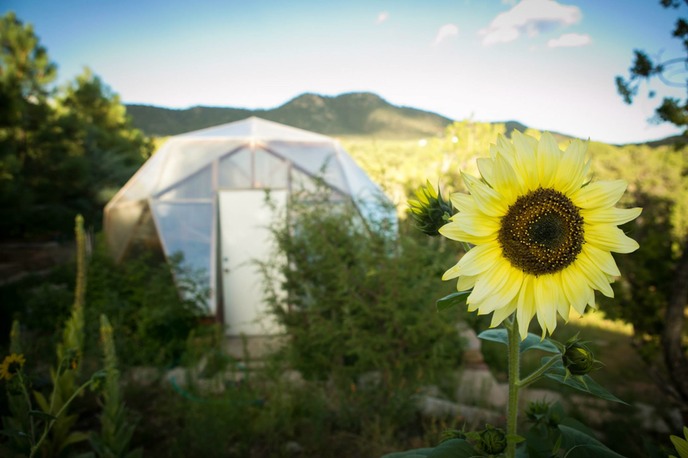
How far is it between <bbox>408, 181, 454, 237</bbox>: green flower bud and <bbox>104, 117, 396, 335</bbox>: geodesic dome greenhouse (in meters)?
5.45

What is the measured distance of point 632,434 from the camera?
3.30 m

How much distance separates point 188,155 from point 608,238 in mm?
7120

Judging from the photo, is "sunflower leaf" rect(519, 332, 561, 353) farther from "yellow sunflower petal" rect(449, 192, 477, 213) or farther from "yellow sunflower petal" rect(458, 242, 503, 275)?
"yellow sunflower petal" rect(449, 192, 477, 213)

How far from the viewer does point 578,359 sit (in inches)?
27.9

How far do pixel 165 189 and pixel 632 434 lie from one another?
6718 mm

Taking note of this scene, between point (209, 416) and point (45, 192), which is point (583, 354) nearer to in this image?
point (209, 416)

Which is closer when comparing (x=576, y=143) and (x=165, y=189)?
(x=576, y=143)

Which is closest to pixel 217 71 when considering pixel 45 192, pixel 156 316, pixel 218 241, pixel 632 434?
pixel 218 241

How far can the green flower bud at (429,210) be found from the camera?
870 millimetres

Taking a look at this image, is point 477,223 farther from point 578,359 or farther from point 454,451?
point 454,451

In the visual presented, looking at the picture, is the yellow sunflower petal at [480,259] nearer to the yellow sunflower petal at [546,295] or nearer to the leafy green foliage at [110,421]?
the yellow sunflower petal at [546,295]

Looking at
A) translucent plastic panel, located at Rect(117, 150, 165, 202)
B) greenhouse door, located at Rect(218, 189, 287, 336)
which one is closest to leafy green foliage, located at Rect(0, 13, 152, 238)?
translucent plastic panel, located at Rect(117, 150, 165, 202)

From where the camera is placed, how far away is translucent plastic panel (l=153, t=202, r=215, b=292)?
253 inches

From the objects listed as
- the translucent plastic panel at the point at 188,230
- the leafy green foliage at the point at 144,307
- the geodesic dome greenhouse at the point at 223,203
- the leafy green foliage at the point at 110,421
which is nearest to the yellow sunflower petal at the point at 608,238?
the leafy green foliage at the point at 110,421
